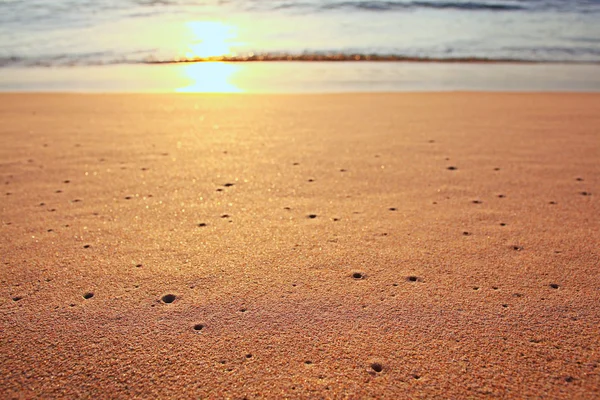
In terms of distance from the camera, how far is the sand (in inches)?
70.6

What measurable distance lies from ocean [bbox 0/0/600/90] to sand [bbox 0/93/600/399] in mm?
6408

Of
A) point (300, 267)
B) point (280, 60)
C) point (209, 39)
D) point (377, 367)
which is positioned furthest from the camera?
point (209, 39)

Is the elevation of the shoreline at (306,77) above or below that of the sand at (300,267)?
above

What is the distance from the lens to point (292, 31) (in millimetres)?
15328

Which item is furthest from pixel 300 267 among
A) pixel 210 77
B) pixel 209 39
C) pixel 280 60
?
pixel 209 39

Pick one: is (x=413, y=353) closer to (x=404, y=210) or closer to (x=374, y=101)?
(x=404, y=210)

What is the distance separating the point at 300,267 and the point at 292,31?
1395 centimetres

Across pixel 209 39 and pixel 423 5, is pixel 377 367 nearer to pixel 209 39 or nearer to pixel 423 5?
pixel 209 39

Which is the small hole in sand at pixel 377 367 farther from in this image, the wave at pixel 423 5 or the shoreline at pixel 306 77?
the wave at pixel 423 5

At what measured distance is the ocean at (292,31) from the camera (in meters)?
11.6

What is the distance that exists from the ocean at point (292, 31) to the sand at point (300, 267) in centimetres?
641

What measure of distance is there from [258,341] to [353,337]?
1.18ft

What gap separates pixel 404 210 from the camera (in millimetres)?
3115

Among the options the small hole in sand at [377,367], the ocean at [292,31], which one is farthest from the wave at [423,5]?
the small hole in sand at [377,367]
